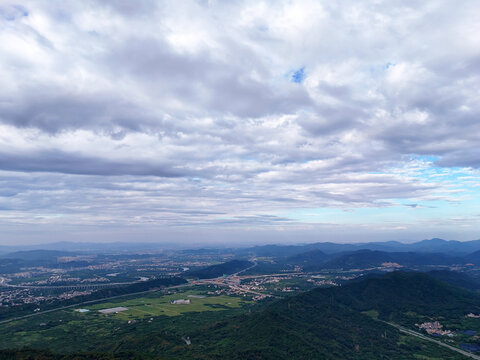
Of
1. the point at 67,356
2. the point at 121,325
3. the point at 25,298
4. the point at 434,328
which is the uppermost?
the point at 67,356

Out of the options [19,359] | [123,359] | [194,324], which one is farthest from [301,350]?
[19,359]

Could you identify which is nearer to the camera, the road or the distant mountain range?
the distant mountain range

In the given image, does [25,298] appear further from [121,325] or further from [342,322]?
[342,322]

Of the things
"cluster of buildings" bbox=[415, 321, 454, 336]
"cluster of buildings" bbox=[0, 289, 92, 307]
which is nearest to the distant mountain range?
"cluster of buildings" bbox=[415, 321, 454, 336]

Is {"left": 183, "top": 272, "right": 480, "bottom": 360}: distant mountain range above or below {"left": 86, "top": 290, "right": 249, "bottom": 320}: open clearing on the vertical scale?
above

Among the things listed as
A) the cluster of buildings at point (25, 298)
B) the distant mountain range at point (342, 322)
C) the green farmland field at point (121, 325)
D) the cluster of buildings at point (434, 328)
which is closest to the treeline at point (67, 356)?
the distant mountain range at point (342, 322)

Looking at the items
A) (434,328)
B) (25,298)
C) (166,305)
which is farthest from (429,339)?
(25,298)

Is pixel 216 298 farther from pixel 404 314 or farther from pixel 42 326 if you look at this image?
pixel 404 314

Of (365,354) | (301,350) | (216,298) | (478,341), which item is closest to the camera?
(301,350)

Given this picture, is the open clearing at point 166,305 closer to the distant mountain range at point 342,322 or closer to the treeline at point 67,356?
the distant mountain range at point 342,322

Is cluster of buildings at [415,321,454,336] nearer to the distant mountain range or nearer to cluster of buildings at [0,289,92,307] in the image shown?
the distant mountain range

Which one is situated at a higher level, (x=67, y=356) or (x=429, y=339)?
(x=67, y=356)
